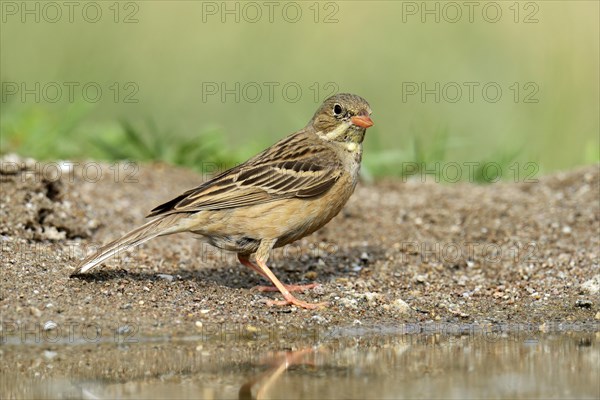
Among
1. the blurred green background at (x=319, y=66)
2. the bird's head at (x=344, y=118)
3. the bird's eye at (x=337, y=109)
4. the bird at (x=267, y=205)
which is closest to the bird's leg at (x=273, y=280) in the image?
the bird at (x=267, y=205)

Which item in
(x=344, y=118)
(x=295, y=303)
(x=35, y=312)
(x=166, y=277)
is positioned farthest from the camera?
(x=344, y=118)

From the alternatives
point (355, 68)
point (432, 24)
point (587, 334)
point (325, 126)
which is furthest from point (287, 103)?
point (587, 334)

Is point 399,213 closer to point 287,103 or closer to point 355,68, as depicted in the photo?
point 287,103

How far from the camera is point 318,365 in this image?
5332 millimetres

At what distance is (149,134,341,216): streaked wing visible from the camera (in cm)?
723

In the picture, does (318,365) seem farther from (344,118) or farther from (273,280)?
(344,118)

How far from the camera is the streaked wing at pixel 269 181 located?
285 inches

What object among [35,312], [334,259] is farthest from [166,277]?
[334,259]

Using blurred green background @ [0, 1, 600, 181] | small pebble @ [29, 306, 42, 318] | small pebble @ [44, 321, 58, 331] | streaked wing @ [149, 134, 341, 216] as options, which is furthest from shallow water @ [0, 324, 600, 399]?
blurred green background @ [0, 1, 600, 181]

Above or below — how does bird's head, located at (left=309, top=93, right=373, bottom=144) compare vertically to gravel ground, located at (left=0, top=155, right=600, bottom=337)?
above

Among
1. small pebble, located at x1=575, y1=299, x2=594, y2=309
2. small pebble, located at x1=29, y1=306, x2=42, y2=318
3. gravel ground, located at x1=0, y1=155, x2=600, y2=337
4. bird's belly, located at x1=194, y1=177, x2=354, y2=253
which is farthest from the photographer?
bird's belly, located at x1=194, y1=177, x2=354, y2=253

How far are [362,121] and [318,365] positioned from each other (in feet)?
9.60

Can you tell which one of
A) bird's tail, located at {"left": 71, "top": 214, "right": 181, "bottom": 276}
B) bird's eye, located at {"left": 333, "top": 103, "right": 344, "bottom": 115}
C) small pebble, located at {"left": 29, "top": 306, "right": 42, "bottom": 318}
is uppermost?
bird's eye, located at {"left": 333, "top": 103, "right": 344, "bottom": 115}

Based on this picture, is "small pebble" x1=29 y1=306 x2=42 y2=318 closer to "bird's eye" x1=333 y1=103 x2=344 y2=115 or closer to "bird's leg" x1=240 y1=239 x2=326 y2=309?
"bird's leg" x1=240 y1=239 x2=326 y2=309
